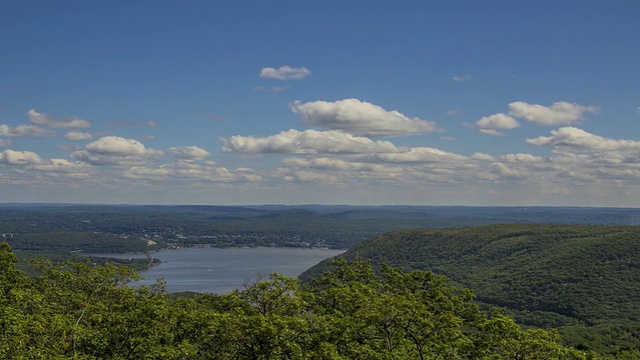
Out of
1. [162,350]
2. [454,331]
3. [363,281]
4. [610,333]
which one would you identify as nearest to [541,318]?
[610,333]

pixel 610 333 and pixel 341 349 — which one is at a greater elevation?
pixel 341 349

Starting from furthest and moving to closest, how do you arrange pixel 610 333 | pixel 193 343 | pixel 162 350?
pixel 610 333, pixel 193 343, pixel 162 350

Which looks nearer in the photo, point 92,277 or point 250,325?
point 250,325

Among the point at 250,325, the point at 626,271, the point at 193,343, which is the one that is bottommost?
the point at 626,271

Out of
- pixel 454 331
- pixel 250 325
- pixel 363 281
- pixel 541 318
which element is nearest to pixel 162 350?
pixel 250 325

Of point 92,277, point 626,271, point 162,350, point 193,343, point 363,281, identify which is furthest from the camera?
point 626,271

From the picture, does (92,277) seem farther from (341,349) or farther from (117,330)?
(341,349)
